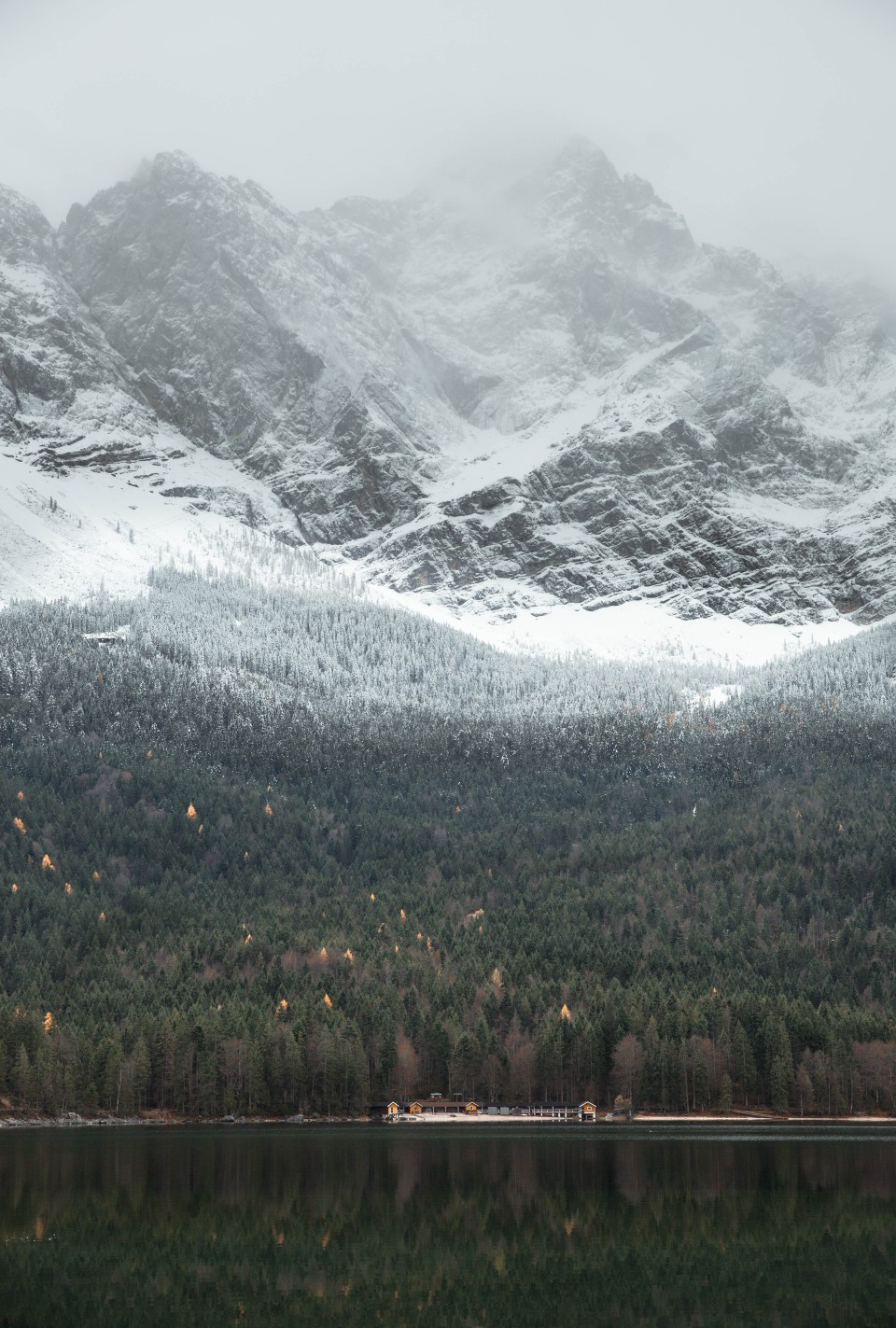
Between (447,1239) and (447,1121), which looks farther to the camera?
(447,1121)

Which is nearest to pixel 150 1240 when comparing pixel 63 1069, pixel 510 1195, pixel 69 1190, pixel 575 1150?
pixel 69 1190

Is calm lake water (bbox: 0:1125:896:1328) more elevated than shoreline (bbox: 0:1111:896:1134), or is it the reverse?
shoreline (bbox: 0:1111:896:1134)

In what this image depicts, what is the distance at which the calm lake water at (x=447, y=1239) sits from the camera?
50.6 meters

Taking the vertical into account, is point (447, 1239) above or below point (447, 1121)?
below

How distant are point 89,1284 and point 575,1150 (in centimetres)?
5637

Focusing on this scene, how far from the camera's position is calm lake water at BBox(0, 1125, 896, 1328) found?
50.6 m

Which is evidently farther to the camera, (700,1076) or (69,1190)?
(700,1076)

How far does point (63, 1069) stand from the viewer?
13888 centimetres

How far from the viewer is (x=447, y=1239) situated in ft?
206

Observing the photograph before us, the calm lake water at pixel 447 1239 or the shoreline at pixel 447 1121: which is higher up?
the shoreline at pixel 447 1121

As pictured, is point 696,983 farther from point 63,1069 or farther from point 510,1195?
point 510,1195

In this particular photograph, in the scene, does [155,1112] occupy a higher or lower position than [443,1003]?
lower

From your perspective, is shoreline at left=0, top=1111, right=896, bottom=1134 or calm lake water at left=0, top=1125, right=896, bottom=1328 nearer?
calm lake water at left=0, top=1125, right=896, bottom=1328

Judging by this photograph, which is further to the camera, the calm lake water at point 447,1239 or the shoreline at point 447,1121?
the shoreline at point 447,1121
